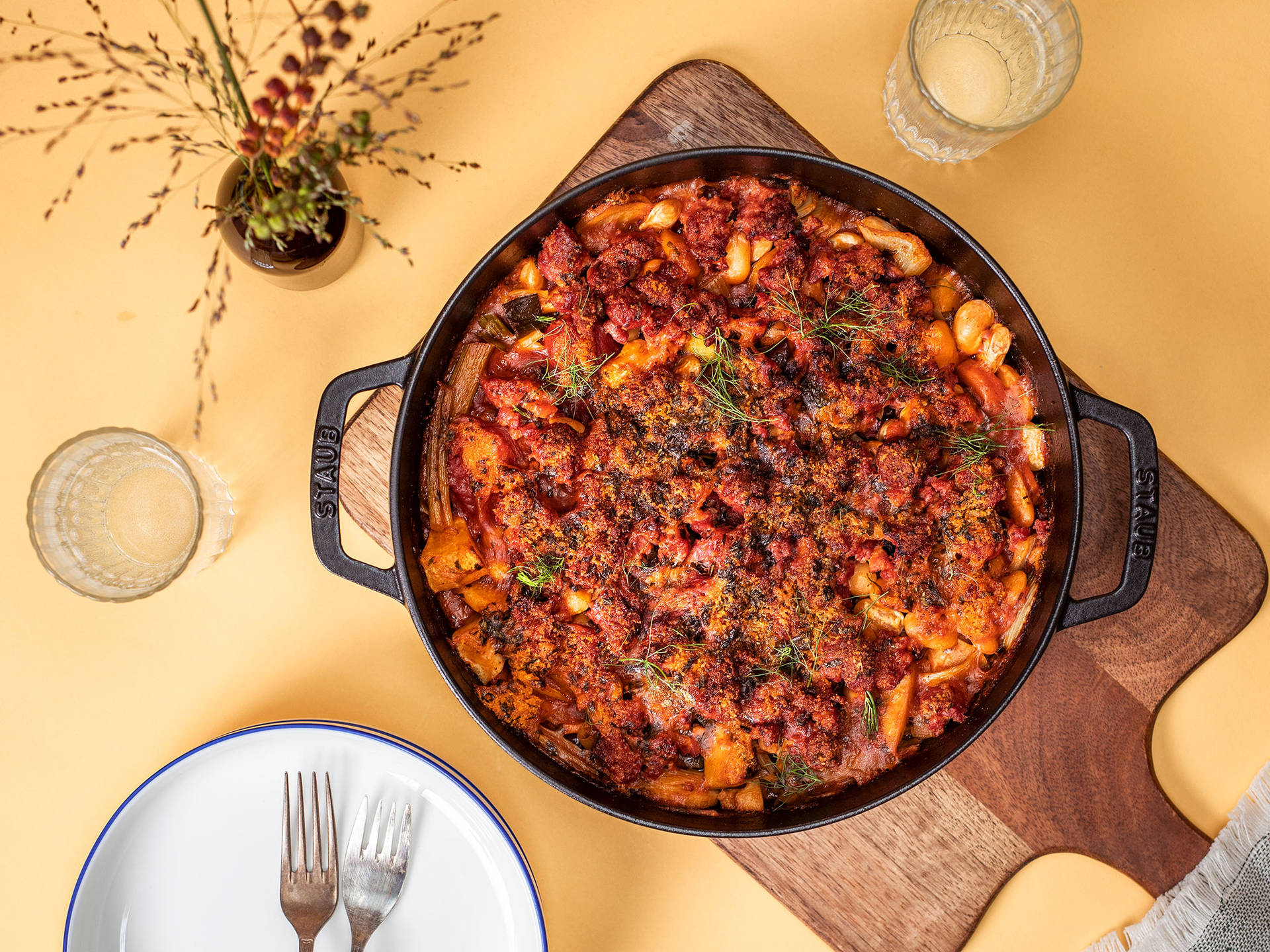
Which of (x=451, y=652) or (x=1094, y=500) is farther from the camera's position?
(x=1094, y=500)

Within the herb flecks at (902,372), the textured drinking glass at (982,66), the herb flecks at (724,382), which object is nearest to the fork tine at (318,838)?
the herb flecks at (724,382)

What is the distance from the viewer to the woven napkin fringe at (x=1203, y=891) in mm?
3098

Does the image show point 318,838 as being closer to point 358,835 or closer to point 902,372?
point 358,835

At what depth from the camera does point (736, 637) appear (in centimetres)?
279

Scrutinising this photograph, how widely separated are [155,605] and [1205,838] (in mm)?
4091

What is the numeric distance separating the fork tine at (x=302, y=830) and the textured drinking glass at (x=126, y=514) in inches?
34.7

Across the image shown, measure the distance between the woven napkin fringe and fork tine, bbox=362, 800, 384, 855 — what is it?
8.94 feet

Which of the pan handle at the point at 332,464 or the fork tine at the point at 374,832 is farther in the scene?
the fork tine at the point at 374,832

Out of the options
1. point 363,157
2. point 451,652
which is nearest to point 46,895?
point 451,652

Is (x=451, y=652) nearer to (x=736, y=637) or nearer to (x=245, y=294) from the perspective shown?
(x=736, y=637)

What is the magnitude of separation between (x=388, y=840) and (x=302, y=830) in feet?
0.99

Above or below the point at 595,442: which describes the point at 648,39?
above

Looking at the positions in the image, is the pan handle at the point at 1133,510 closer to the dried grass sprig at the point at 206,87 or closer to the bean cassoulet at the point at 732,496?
the bean cassoulet at the point at 732,496

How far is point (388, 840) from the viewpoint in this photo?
9.88 feet
